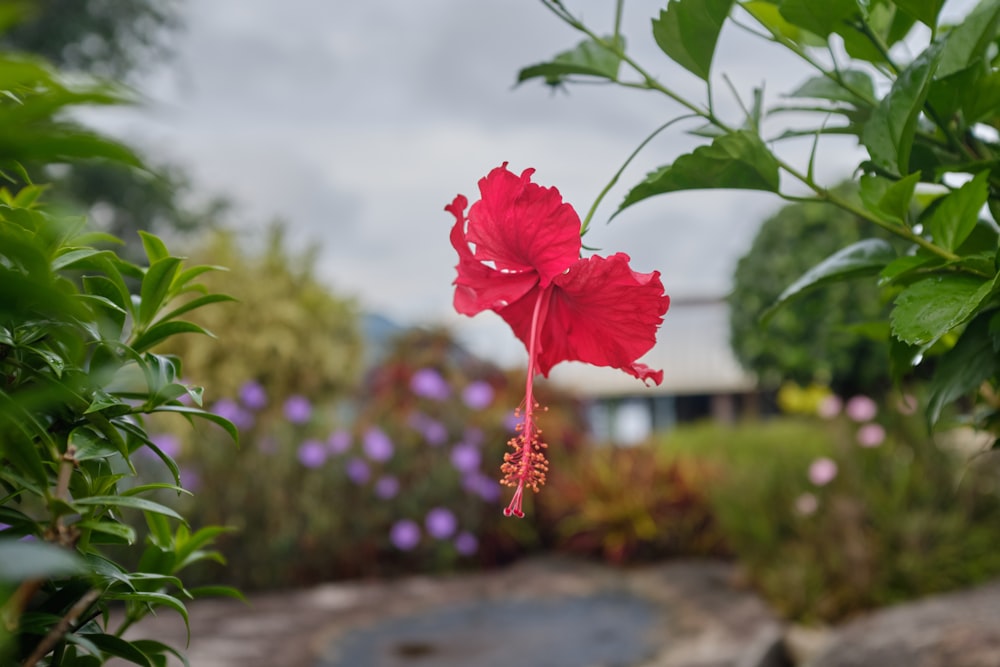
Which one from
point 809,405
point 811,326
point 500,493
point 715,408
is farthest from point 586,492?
point 715,408

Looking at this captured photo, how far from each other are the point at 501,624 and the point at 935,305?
121 inches

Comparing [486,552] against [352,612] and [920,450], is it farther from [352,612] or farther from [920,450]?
[920,450]

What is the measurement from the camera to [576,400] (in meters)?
6.67

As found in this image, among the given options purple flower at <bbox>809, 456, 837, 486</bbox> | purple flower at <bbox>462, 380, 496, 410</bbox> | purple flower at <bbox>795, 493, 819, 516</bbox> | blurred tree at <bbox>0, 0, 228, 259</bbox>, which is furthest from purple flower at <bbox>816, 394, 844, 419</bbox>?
blurred tree at <bbox>0, 0, 228, 259</bbox>

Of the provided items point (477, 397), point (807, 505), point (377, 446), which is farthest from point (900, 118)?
point (477, 397)

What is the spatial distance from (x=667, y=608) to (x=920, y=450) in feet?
5.14

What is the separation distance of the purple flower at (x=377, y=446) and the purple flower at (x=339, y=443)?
4.1 inches

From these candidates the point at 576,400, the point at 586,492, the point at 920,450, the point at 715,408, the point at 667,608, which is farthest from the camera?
the point at 715,408

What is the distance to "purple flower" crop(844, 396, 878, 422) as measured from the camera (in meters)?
4.26

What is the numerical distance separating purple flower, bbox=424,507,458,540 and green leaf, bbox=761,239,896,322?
151 inches

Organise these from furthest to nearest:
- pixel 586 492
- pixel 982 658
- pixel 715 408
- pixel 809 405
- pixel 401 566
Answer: pixel 715 408
pixel 809 405
pixel 586 492
pixel 401 566
pixel 982 658

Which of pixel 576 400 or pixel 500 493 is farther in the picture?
pixel 576 400

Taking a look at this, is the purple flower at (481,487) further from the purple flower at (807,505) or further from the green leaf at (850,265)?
the green leaf at (850,265)

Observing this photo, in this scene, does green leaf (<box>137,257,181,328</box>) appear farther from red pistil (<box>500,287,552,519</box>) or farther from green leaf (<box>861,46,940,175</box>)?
green leaf (<box>861,46,940,175</box>)
